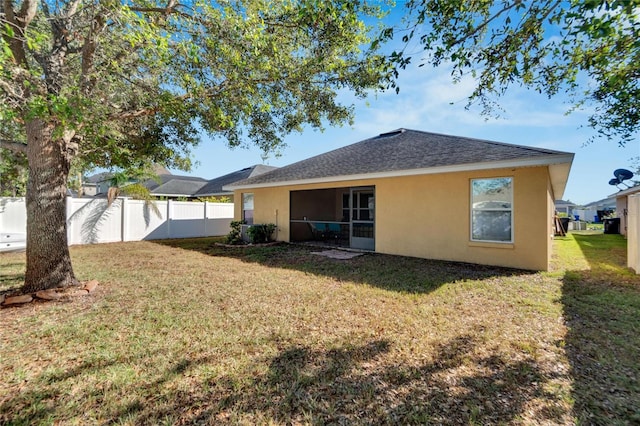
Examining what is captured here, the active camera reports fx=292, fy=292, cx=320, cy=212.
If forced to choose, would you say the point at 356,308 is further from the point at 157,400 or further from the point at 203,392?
the point at 157,400

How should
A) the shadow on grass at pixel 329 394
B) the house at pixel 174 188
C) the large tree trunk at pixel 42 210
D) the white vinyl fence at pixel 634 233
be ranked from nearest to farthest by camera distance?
the shadow on grass at pixel 329 394, the large tree trunk at pixel 42 210, the white vinyl fence at pixel 634 233, the house at pixel 174 188

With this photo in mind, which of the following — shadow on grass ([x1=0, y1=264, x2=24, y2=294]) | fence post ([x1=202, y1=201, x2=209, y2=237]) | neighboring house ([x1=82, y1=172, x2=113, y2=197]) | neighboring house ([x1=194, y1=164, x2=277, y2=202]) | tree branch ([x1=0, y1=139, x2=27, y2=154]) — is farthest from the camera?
neighboring house ([x1=194, y1=164, x2=277, y2=202])

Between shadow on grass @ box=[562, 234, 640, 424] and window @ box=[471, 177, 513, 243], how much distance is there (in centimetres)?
179

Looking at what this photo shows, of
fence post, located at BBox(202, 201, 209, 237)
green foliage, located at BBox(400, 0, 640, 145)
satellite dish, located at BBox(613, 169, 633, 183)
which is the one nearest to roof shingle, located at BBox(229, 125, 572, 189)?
green foliage, located at BBox(400, 0, 640, 145)

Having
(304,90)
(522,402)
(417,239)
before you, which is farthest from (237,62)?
(417,239)

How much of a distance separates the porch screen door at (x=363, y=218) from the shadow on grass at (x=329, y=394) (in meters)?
7.84

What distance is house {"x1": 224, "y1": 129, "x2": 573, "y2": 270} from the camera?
7641 millimetres

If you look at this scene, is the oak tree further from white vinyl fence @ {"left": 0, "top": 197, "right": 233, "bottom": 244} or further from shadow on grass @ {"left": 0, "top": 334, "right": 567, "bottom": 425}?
white vinyl fence @ {"left": 0, "top": 197, "right": 233, "bottom": 244}

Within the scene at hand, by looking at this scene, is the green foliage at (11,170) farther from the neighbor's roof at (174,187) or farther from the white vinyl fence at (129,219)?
the neighbor's roof at (174,187)

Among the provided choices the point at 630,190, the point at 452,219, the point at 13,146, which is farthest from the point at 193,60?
the point at 630,190

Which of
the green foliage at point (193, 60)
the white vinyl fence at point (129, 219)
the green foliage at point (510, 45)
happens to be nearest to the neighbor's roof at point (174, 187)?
the white vinyl fence at point (129, 219)

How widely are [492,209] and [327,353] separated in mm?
7057

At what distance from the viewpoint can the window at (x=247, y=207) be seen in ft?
52.8

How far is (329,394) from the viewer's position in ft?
9.10
